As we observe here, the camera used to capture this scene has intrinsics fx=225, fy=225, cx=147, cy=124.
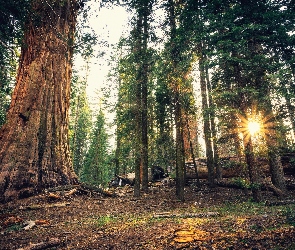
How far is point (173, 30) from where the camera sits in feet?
38.0

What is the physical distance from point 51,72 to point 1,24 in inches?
124

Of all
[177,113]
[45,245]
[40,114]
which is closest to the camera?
[45,245]

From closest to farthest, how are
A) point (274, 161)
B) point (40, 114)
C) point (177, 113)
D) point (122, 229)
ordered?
point (122, 229)
point (40, 114)
point (177, 113)
point (274, 161)

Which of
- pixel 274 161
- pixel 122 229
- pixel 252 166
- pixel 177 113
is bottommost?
pixel 122 229

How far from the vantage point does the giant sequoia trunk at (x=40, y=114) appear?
943 cm

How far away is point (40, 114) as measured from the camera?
34.8 ft

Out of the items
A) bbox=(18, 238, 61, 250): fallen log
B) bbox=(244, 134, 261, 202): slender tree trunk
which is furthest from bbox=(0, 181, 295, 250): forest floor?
bbox=(244, 134, 261, 202): slender tree trunk

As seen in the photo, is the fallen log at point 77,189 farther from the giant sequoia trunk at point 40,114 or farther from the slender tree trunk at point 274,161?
the slender tree trunk at point 274,161

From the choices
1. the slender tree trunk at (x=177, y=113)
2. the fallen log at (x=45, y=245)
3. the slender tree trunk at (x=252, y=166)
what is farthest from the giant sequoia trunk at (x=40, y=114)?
the slender tree trunk at (x=252, y=166)

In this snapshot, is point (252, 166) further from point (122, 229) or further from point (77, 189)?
point (77, 189)

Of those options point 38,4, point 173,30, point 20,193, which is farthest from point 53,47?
point 20,193

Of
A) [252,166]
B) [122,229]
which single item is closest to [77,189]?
[122,229]

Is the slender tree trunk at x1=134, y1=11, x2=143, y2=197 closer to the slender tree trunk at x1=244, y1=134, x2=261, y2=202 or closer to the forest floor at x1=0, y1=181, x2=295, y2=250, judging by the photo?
the forest floor at x1=0, y1=181, x2=295, y2=250

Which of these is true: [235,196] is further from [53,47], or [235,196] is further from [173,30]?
[53,47]
